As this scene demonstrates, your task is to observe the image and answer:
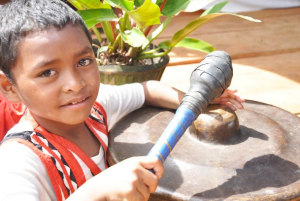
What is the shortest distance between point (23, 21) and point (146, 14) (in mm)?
463

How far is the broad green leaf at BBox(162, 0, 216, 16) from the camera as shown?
58.2 inches

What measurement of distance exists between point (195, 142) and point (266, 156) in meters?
0.17

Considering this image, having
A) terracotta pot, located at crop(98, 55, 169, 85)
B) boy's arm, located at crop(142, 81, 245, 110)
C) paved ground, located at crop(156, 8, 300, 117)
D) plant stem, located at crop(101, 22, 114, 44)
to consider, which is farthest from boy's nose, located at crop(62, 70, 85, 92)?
paved ground, located at crop(156, 8, 300, 117)

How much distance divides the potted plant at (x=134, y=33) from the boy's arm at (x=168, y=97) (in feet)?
0.44

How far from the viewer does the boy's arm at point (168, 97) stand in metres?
1.24

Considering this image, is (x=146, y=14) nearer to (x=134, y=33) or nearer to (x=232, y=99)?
(x=134, y=33)

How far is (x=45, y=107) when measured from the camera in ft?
3.33

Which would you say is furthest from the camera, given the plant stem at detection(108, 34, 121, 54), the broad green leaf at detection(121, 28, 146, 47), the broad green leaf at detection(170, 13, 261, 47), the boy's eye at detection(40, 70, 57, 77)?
the plant stem at detection(108, 34, 121, 54)

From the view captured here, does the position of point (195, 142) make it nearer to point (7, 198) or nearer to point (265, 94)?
point (7, 198)

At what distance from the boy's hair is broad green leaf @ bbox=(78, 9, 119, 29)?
1.07 ft

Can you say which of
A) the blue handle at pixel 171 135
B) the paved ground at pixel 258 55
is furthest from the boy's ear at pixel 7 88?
the paved ground at pixel 258 55

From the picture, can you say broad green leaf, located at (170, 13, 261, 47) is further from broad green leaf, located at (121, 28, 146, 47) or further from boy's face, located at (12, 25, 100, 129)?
boy's face, located at (12, 25, 100, 129)

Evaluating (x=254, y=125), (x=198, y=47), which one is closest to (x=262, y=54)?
(x=198, y=47)

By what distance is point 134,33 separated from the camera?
55.5 inches
